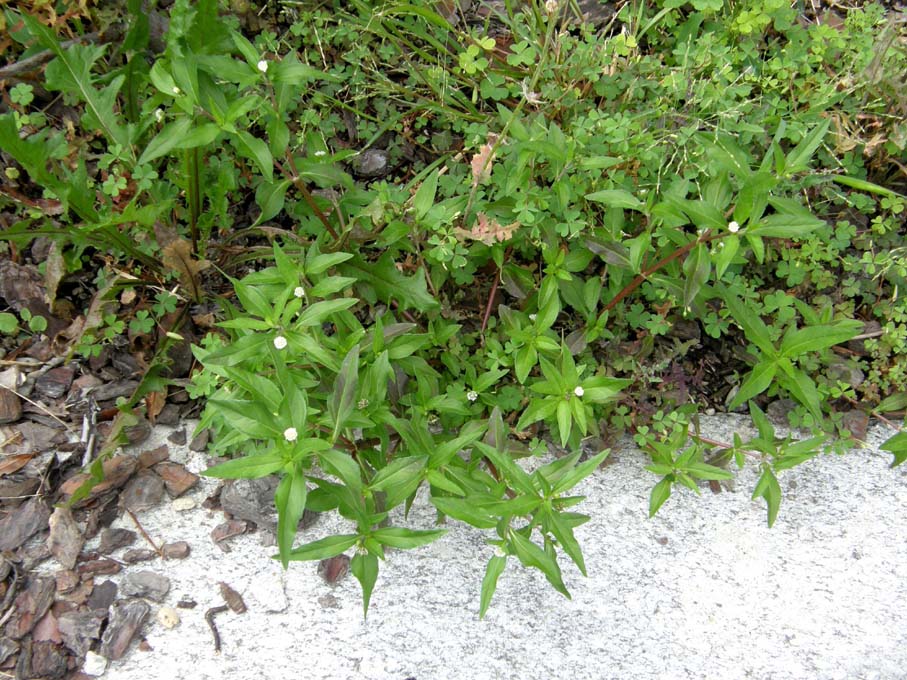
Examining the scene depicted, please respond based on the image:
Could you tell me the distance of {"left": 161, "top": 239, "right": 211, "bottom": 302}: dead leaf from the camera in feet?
8.21

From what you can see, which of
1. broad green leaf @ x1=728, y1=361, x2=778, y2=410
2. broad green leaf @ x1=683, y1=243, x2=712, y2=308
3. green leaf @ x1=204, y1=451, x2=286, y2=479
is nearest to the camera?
green leaf @ x1=204, y1=451, x2=286, y2=479

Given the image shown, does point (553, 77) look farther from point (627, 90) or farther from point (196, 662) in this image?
point (196, 662)

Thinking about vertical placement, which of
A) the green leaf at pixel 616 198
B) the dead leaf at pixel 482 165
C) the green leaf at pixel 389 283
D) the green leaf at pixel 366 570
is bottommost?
the green leaf at pixel 366 570

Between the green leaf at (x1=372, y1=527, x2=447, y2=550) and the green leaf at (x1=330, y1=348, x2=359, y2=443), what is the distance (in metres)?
0.31

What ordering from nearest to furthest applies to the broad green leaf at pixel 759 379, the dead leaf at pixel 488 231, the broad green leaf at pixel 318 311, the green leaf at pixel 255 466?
the green leaf at pixel 255 466, the broad green leaf at pixel 318 311, the broad green leaf at pixel 759 379, the dead leaf at pixel 488 231

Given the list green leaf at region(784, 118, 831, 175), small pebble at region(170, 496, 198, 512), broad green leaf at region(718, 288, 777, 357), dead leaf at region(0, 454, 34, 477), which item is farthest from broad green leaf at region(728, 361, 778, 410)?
dead leaf at region(0, 454, 34, 477)

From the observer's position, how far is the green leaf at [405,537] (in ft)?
6.28

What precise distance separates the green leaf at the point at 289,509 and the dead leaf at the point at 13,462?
130 cm

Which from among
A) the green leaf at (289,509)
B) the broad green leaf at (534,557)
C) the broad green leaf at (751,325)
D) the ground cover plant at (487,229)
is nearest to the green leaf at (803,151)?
the ground cover plant at (487,229)

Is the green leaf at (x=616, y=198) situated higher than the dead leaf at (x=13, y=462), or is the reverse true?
the green leaf at (x=616, y=198)

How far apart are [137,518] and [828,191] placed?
2.76 m

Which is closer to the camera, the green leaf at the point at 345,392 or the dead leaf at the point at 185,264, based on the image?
the green leaf at the point at 345,392

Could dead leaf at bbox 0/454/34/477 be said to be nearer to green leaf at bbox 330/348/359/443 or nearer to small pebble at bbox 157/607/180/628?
small pebble at bbox 157/607/180/628

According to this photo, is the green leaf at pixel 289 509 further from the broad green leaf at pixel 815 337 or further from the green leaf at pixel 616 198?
the broad green leaf at pixel 815 337
